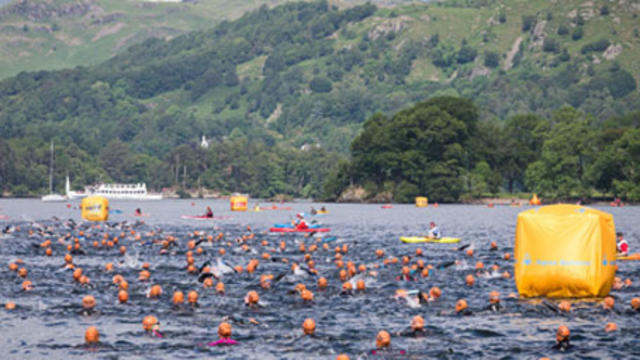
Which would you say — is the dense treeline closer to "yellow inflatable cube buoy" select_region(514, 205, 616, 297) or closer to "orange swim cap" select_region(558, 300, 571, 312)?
"yellow inflatable cube buoy" select_region(514, 205, 616, 297)

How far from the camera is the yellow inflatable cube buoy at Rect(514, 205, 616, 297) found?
31.6 meters

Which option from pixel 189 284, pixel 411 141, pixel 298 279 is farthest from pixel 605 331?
pixel 411 141

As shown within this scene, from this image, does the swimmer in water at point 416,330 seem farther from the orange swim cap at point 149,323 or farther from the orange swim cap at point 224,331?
the orange swim cap at point 149,323

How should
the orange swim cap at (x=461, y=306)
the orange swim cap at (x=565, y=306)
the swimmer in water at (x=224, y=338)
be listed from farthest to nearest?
the orange swim cap at (x=461, y=306)
the orange swim cap at (x=565, y=306)
the swimmer in water at (x=224, y=338)

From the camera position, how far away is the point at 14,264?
46062 mm

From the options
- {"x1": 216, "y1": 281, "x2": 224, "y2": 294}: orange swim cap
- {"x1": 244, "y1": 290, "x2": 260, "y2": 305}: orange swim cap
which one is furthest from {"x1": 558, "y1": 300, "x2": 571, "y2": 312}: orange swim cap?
{"x1": 216, "y1": 281, "x2": 224, "y2": 294}: orange swim cap

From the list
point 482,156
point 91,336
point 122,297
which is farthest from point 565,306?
point 482,156

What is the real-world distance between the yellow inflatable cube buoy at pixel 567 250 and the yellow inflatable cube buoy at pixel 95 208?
231 ft

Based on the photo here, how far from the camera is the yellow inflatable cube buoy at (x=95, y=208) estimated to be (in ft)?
315

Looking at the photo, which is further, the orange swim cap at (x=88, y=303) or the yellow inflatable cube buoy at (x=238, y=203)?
the yellow inflatable cube buoy at (x=238, y=203)

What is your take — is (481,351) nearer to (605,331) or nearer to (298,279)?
(605,331)

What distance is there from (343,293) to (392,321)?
22.1ft

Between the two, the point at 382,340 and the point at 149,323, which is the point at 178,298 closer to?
the point at 149,323

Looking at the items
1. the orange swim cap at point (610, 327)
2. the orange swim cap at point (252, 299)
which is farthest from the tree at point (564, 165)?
the orange swim cap at point (610, 327)
